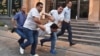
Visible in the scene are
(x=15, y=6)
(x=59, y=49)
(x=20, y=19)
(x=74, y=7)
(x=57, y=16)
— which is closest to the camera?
(x=20, y=19)

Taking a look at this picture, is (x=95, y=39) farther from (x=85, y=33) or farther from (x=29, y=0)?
(x=29, y=0)

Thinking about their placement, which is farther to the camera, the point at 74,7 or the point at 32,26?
the point at 74,7

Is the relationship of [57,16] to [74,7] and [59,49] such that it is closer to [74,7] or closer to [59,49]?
[59,49]

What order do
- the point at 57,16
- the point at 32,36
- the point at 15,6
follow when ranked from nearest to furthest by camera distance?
the point at 32,36 < the point at 57,16 < the point at 15,6

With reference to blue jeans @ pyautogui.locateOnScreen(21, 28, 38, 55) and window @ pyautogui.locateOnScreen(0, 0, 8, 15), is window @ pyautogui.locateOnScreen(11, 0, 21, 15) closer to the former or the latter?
window @ pyautogui.locateOnScreen(0, 0, 8, 15)

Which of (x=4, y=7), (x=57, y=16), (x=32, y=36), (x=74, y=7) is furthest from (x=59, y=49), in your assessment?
(x=4, y=7)

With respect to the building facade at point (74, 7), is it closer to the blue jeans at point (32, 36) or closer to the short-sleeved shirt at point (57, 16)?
the short-sleeved shirt at point (57, 16)

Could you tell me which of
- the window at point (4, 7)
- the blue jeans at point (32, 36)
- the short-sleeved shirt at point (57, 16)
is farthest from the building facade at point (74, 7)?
the blue jeans at point (32, 36)

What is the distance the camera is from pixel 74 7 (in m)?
17.7

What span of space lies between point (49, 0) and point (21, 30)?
8.52 m

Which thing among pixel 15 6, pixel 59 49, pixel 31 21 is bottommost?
pixel 59 49

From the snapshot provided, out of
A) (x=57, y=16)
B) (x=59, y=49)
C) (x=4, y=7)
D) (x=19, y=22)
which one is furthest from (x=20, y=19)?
(x=4, y=7)

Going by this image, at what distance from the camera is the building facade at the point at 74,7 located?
15.6 m

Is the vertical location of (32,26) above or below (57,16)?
below
